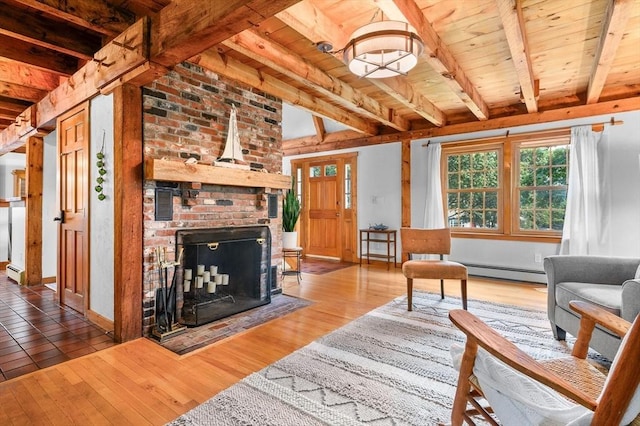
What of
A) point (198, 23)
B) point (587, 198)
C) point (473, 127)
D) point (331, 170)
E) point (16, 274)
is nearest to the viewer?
point (198, 23)

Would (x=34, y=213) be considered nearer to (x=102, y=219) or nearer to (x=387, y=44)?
(x=102, y=219)

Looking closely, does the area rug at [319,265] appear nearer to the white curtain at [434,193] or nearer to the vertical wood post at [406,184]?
the vertical wood post at [406,184]

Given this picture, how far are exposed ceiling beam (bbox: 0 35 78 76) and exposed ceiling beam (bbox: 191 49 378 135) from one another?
140 cm

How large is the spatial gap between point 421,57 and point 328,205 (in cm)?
381

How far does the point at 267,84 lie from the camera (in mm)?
3570

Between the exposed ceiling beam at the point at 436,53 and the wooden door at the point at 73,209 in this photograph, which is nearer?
the exposed ceiling beam at the point at 436,53

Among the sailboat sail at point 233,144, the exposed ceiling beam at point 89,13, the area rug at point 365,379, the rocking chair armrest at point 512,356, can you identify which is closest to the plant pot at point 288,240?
the sailboat sail at point 233,144

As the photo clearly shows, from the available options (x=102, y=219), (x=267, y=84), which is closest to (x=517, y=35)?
(x=267, y=84)

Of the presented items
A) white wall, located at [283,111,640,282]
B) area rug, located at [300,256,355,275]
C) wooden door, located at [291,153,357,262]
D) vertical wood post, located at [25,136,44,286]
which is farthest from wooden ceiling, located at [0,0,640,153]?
area rug, located at [300,256,355,275]

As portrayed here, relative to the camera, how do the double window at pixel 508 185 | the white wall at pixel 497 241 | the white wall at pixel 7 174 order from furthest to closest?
the white wall at pixel 7 174 → the double window at pixel 508 185 → the white wall at pixel 497 241

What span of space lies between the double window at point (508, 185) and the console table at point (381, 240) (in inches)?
39.3

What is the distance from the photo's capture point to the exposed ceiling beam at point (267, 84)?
2953 millimetres

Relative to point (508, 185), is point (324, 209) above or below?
below

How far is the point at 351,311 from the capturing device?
3211mm
